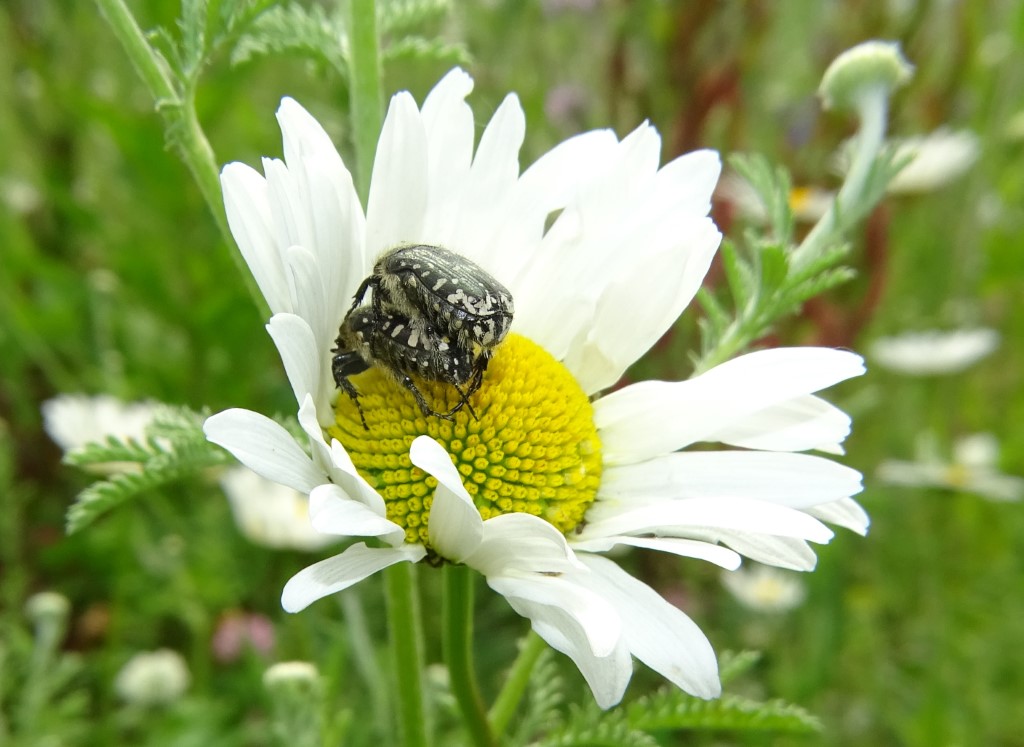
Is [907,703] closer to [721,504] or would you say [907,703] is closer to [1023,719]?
[1023,719]

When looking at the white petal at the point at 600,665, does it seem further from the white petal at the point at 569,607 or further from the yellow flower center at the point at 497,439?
the yellow flower center at the point at 497,439

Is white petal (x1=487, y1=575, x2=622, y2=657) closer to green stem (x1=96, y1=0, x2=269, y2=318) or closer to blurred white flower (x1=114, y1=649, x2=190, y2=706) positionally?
green stem (x1=96, y1=0, x2=269, y2=318)

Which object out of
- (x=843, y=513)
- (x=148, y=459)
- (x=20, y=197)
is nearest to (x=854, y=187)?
(x=843, y=513)

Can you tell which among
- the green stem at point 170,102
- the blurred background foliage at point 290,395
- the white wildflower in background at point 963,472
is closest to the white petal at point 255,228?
the green stem at point 170,102

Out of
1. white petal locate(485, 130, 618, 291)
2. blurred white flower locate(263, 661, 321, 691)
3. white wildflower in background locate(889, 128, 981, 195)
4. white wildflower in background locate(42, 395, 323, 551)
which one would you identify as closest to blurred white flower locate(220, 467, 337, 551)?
white wildflower in background locate(42, 395, 323, 551)

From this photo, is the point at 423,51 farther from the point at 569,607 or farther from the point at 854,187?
the point at 569,607

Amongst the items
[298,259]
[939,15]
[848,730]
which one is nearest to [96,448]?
[298,259]
